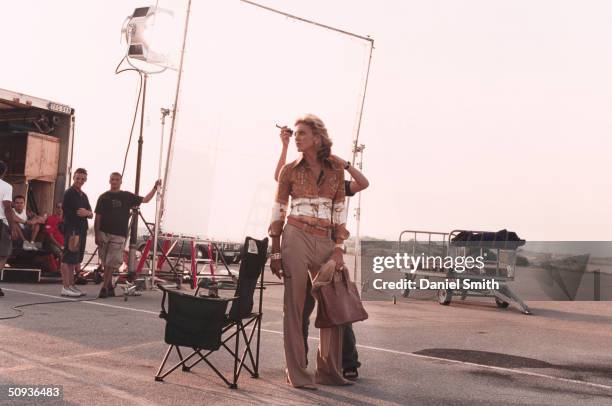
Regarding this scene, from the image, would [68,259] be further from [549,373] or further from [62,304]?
[549,373]

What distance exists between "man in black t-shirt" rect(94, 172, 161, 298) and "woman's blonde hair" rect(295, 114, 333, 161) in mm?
6121

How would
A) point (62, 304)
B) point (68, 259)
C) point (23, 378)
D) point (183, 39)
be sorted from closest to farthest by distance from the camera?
1. point (23, 378)
2. point (62, 304)
3. point (68, 259)
4. point (183, 39)

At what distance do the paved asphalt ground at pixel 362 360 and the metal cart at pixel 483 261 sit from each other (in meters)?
2.14

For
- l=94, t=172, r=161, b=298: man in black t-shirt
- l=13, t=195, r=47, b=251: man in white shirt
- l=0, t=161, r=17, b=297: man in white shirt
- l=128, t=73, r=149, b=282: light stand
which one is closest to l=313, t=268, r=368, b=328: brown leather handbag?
l=0, t=161, r=17, b=297: man in white shirt

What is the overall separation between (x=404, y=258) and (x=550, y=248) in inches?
264

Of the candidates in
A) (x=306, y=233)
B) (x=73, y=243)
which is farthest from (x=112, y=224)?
(x=306, y=233)

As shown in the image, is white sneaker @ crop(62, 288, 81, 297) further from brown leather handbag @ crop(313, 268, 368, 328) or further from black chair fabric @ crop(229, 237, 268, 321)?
brown leather handbag @ crop(313, 268, 368, 328)

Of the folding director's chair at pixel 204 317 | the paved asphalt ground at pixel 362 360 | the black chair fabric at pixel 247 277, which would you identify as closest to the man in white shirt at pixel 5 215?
the paved asphalt ground at pixel 362 360

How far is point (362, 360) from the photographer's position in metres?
6.29

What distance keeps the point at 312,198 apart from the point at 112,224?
622cm

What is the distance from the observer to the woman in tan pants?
5039 millimetres

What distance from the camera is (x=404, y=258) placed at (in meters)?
14.0

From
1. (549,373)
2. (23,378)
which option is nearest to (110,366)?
(23,378)

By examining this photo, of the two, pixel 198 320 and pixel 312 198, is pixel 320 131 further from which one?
pixel 198 320
